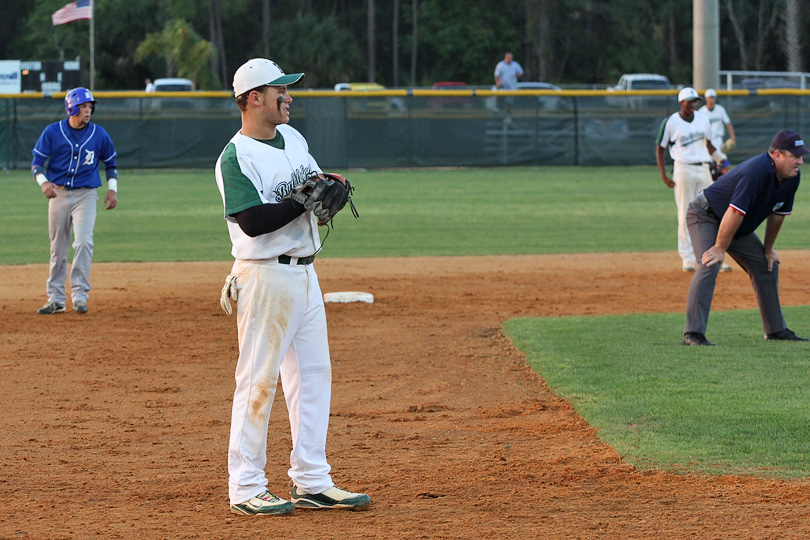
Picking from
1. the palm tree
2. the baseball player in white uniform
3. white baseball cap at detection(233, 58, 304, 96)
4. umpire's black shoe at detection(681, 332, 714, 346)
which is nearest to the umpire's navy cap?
umpire's black shoe at detection(681, 332, 714, 346)

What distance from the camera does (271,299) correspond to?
4.58 meters

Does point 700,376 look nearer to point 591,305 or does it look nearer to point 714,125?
point 591,305

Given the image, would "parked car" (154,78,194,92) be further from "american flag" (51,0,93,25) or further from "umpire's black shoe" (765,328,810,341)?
"umpire's black shoe" (765,328,810,341)

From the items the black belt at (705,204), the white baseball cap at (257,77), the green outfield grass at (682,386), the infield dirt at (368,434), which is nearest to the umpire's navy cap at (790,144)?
the black belt at (705,204)

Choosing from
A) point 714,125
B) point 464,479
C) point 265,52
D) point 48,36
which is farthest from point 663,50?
point 464,479

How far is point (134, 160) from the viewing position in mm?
29312

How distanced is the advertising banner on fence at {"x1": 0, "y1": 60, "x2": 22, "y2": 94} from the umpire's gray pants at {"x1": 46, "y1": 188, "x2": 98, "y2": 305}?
32.4 metres

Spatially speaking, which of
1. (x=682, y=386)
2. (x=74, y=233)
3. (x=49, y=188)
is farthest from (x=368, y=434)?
(x=49, y=188)

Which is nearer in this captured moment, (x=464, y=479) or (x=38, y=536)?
(x=38, y=536)

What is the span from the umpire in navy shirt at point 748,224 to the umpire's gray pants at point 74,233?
18.0ft

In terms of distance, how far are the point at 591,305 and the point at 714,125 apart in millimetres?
8361

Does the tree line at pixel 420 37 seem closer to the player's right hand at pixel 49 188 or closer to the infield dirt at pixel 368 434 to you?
the player's right hand at pixel 49 188

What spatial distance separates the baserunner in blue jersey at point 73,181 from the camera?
9867mm

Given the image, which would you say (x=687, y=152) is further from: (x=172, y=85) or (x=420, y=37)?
(x=420, y=37)
